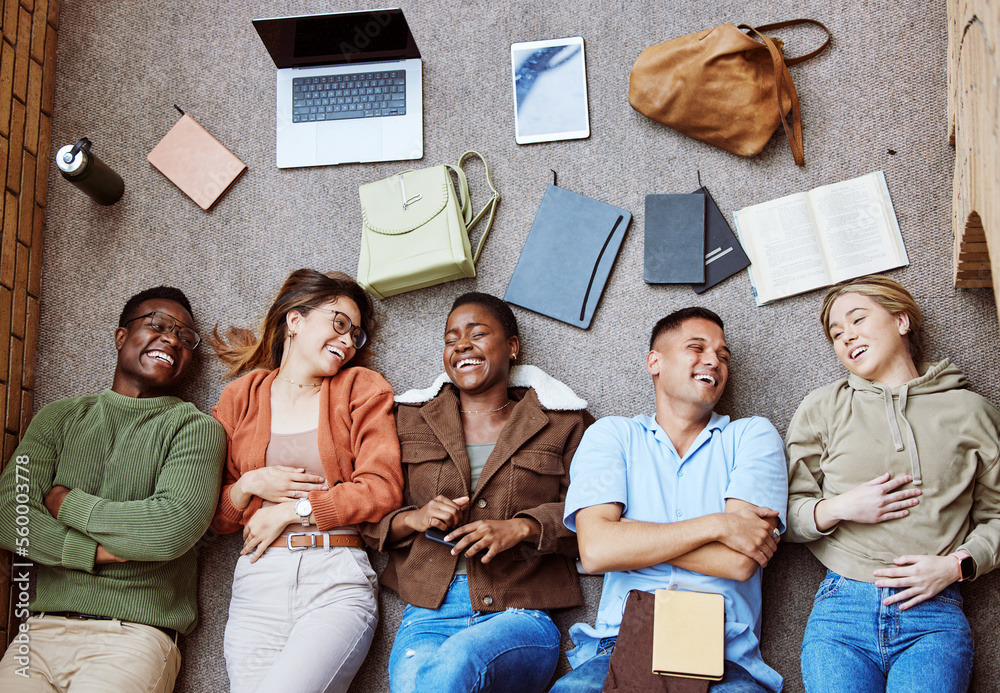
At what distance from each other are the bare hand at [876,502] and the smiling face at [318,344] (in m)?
1.45

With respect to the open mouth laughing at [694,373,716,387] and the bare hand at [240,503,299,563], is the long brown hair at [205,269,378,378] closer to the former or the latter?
the bare hand at [240,503,299,563]

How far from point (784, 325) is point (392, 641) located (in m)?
1.54

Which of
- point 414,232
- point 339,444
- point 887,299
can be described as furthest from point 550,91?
point 339,444

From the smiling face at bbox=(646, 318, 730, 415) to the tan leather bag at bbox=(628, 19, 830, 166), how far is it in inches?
26.4

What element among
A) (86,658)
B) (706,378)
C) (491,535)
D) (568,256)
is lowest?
(86,658)

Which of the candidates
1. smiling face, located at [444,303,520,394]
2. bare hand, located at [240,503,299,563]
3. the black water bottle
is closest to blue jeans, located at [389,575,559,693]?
bare hand, located at [240,503,299,563]

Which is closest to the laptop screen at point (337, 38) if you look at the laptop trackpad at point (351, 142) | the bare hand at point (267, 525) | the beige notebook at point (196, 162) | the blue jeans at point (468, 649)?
the laptop trackpad at point (351, 142)

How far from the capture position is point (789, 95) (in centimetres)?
234

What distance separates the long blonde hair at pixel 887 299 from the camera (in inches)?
82.3

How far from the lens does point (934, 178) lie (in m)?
2.32

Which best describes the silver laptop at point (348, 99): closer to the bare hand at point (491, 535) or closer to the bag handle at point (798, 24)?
the bag handle at point (798, 24)

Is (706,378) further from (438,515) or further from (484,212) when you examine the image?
(484,212)

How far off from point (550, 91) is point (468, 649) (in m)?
1.76

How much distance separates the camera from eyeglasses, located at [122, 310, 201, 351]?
2289 millimetres
